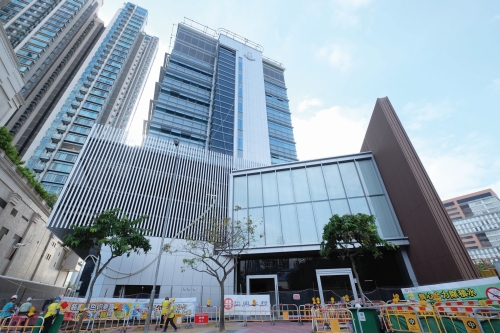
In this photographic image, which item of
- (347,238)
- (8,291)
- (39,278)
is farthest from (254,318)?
(39,278)

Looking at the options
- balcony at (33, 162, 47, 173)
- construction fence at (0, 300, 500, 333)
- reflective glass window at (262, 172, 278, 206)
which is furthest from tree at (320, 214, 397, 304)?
balcony at (33, 162, 47, 173)

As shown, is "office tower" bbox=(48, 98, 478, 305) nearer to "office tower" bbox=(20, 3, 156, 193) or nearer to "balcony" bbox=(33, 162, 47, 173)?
"office tower" bbox=(20, 3, 156, 193)

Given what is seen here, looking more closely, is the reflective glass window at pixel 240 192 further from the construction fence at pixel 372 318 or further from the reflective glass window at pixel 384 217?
the reflective glass window at pixel 384 217

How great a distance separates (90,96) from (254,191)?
238ft

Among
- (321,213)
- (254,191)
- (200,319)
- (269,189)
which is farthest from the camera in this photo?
(254,191)

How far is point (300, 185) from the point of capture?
20.5 m

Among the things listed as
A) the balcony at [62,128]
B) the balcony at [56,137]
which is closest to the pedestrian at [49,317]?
the balcony at [56,137]

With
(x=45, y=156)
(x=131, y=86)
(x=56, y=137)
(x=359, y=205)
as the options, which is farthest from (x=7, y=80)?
(x=131, y=86)

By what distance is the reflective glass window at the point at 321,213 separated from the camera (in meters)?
18.0

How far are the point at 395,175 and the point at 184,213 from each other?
18.5 metres

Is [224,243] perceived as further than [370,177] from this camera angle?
No

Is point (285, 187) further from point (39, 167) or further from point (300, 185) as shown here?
point (39, 167)

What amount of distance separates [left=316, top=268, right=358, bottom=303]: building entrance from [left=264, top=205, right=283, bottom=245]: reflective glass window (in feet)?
13.2

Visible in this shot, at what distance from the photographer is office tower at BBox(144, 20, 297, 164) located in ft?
143
